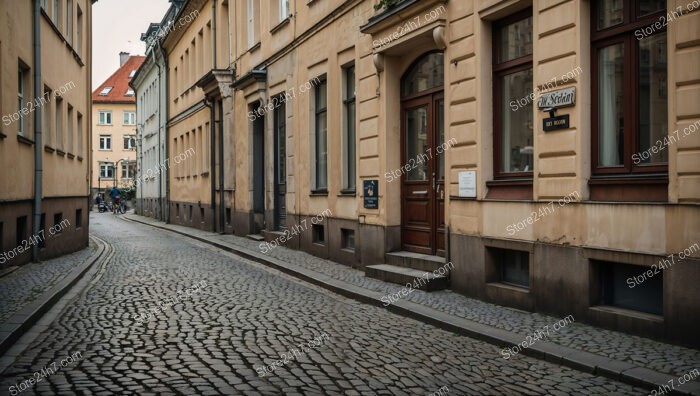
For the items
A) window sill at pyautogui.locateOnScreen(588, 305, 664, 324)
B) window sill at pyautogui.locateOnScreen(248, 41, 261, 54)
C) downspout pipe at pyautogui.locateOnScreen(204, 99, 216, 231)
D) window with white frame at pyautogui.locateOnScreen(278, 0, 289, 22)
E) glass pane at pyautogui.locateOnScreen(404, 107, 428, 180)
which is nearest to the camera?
window sill at pyautogui.locateOnScreen(588, 305, 664, 324)

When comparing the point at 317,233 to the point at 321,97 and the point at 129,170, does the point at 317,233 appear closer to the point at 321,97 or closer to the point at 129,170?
the point at 321,97

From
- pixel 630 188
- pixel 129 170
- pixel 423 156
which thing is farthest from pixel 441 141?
pixel 129 170

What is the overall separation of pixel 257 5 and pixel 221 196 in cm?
697

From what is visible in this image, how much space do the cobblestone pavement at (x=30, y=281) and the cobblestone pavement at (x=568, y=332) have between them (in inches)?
190

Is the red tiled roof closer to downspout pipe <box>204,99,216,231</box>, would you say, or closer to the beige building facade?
downspout pipe <box>204,99,216,231</box>

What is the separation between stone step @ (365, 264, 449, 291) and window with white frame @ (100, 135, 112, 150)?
7381 cm

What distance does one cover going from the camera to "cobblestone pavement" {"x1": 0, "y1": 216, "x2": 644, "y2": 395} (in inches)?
235

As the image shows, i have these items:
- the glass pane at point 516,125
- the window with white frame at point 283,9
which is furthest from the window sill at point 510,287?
the window with white frame at point 283,9

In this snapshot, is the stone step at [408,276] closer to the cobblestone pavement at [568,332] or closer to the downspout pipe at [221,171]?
the cobblestone pavement at [568,332]

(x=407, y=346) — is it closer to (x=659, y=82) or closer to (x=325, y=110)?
(x=659, y=82)

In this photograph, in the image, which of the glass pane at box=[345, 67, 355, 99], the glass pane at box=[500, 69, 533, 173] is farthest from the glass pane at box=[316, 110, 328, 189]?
the glass pane at box=[500, 69, 533, 173]

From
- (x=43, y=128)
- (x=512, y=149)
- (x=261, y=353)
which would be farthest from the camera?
(x=43, y=128)

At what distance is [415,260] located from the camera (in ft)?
38.8

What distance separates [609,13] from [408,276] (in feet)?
16.1
